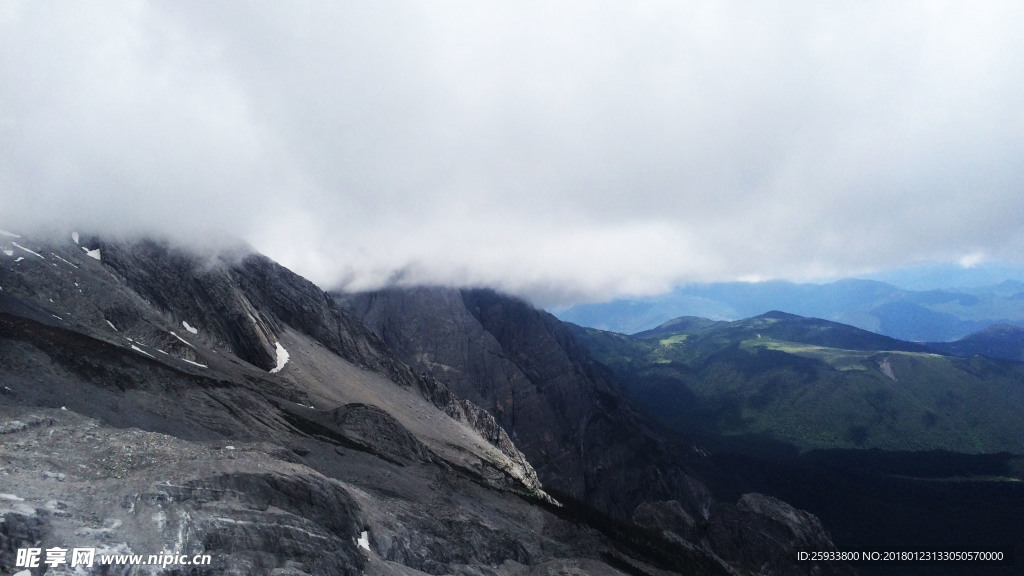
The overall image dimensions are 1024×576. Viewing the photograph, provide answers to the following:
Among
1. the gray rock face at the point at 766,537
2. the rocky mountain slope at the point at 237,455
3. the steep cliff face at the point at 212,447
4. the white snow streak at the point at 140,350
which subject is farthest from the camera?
the gray rock face at the point at 766,537

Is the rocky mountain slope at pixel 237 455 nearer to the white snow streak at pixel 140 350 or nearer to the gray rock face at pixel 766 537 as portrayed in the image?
the gray rock face at pixel 766 537

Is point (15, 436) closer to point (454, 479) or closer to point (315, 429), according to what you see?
point (315, 429)

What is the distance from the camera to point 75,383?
212ft

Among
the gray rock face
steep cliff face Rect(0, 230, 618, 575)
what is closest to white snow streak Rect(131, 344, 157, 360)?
steep cliff face Rect(0, 230, 618, 575)

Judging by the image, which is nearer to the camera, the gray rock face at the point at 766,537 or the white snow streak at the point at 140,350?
the white snow streak at the point at 140,350

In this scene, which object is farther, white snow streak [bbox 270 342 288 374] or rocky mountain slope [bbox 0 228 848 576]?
white snow streak [bbox 270 342 288 374]

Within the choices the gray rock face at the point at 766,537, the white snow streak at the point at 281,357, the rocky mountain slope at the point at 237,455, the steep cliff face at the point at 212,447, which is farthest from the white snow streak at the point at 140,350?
the gray rock face at the point at 766,537

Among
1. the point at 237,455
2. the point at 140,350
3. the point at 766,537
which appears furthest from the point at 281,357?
the point at 766,537

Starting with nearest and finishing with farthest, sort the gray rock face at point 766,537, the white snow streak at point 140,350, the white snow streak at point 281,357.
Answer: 1. the white snow streak at point 140,350
2. the gray rock face at point 766,537
3. the white snow streak at point 281,357

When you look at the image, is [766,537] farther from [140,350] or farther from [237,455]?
[140,350]

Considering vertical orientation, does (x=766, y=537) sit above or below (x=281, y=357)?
below

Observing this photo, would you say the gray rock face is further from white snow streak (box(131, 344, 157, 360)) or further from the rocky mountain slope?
white snow streak (box(131, 344, 157, 360))

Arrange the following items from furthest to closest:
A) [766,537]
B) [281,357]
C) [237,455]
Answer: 1. [281,357]
2. [766,537]
3. [237,455]

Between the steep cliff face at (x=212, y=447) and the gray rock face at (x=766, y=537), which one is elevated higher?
the steep cliff face at (x=212, y=447)
